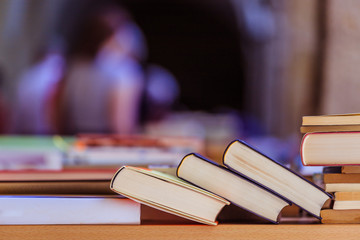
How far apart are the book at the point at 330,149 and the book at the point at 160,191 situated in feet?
0.38

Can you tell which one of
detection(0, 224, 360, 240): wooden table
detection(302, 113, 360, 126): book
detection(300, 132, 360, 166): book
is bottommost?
detection(0, 224, 360, 240): wooden table

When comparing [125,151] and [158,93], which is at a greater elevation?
[158,93]

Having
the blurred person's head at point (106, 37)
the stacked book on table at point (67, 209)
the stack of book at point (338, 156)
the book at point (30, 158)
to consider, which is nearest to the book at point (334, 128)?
the stack of book at point (338, 156)

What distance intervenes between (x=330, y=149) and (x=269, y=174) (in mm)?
79

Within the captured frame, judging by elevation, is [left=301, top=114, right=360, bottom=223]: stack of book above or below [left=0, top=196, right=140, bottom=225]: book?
above

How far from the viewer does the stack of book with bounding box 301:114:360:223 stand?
0.50 meters

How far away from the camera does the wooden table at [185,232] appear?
0.49 meters

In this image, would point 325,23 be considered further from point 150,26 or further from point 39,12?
point 150,26

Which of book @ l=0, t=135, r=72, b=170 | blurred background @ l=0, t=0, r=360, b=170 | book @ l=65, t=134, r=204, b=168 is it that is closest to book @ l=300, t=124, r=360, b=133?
book @ l=65, t=134, r=204, b=168

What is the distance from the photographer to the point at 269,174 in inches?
19.9

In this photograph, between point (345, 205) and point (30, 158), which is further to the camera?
point (30, 158)

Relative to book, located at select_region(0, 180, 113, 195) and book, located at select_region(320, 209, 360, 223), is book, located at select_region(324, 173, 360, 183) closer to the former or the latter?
book, located at select_region(320, 209, 360, 223)

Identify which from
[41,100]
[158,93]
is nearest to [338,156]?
[41,100]

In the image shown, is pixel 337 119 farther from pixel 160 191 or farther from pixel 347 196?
pixel 160 191
